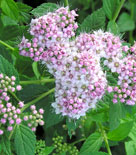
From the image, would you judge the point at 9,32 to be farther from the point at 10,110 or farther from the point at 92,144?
the point at 92,144

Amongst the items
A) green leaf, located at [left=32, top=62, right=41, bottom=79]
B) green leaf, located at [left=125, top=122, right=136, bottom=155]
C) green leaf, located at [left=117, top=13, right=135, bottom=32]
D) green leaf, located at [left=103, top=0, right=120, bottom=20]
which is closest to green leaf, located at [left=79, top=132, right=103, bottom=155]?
green leaf, located at [left=125, top=122, right=136, bottom=155]

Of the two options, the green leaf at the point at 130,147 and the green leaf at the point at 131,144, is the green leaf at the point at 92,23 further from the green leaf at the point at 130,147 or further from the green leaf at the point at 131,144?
the green leaf at the point at 130,147

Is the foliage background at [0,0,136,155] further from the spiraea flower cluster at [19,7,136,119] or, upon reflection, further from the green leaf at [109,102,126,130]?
the spiraea flower cluster at [19,7,136,119]

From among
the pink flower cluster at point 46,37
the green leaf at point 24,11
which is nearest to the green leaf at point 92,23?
the pink flower cluster at point 46,37

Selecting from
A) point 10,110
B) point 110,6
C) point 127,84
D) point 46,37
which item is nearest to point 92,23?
point 110,6

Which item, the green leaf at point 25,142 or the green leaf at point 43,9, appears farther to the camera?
the green leaf at point 43,9

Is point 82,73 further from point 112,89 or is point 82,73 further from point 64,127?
point 64,127
